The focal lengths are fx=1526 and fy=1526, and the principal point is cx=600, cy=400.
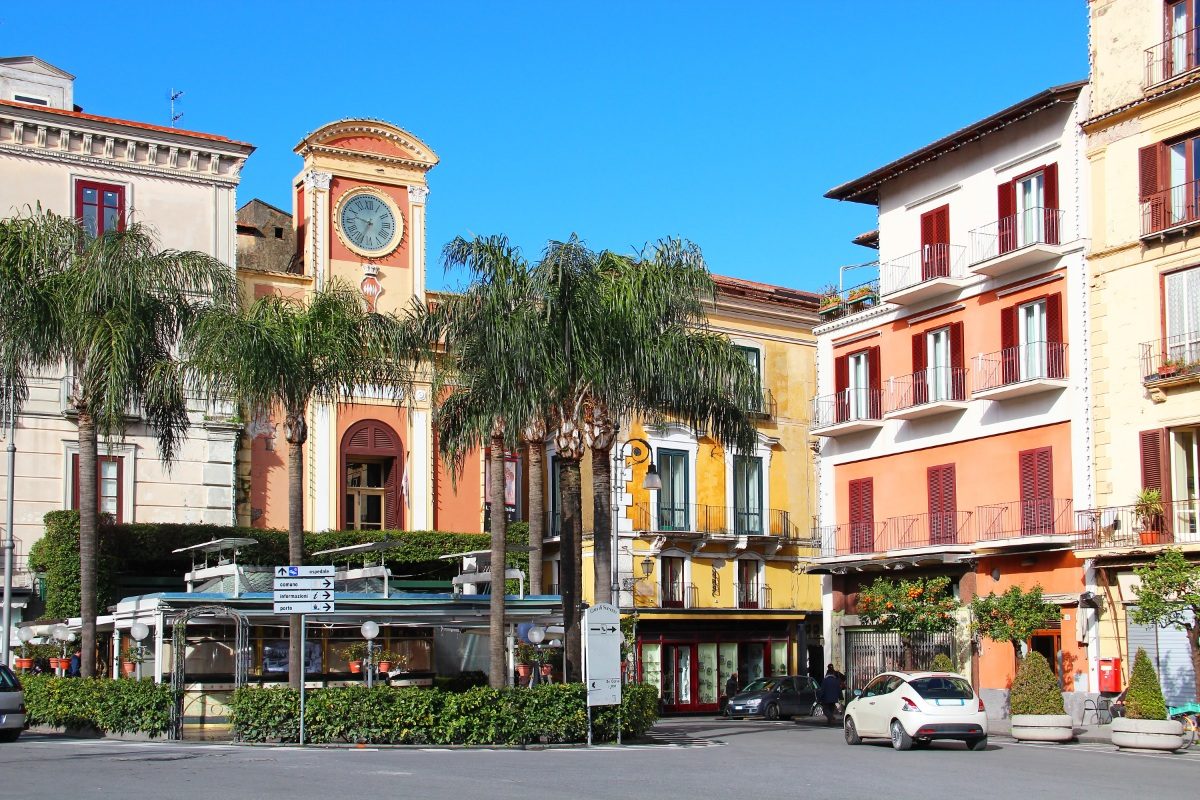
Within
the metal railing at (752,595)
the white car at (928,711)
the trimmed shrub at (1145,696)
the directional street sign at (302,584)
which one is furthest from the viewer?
the metal railing at (752,595)

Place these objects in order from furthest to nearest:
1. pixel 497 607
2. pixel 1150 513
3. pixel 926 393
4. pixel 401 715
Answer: pixel 926 393 → pixel 1150 513 → pixel 497 607 → pixel 401 715

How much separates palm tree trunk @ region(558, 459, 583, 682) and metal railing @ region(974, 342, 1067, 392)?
12203 millimetres

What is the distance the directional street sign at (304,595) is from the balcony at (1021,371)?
18744 mm

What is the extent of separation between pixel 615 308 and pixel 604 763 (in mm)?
10129

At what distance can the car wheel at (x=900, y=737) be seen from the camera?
27.7 meters

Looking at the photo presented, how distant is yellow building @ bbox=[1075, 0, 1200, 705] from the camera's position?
110ft

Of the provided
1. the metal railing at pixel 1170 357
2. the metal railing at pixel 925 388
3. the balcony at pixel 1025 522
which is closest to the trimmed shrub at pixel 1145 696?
the metal railing at pixel 1170 357

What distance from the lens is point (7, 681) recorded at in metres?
29.0

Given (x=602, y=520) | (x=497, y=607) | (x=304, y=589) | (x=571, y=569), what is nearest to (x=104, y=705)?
(x=304, y=589)

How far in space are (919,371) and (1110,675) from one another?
401 inches

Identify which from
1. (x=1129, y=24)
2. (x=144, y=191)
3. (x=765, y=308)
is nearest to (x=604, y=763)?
(x=1129, y=24)

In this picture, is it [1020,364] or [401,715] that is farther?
[1020,364]

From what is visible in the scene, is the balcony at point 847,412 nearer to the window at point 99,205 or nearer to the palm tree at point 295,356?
the palm tree at point 295,356

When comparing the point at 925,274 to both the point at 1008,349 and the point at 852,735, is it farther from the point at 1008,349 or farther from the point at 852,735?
the point at 852,735
